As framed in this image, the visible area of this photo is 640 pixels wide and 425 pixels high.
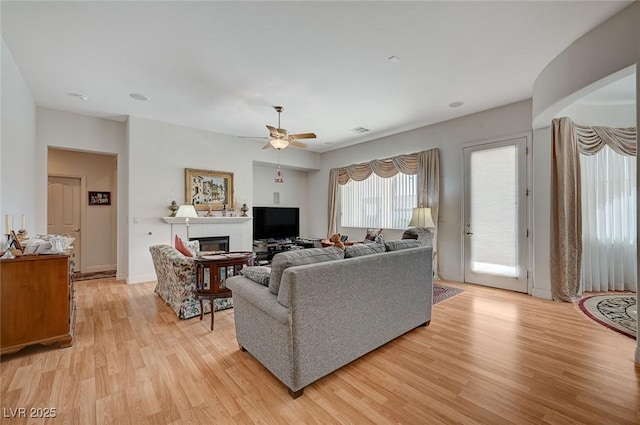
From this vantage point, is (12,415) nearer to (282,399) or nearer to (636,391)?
(282,399)

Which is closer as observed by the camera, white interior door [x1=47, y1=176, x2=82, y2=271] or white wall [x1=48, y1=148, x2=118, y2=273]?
white interior door [x1=47, y1=176, x2=82, y2=271]

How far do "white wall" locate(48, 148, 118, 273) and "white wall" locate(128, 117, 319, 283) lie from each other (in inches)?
55.3

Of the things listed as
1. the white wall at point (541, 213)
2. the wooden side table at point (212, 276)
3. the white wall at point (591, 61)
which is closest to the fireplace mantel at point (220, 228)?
the wooden side table at point (212, 276)

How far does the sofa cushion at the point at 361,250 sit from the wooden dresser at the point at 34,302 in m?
2.69

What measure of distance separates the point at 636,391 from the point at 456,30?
127 inches

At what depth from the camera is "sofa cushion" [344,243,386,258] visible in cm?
241

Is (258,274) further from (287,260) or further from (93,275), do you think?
(93,275)

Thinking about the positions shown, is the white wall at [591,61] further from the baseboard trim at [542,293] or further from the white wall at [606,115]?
the baseboard trim at [542,293]

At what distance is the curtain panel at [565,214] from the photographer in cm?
386

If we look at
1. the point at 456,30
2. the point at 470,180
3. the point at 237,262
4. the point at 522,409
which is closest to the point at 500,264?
the point at 470,180

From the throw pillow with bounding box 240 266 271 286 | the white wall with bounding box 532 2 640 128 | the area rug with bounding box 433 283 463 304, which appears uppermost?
the white wall with bounding box 532 2 640 128

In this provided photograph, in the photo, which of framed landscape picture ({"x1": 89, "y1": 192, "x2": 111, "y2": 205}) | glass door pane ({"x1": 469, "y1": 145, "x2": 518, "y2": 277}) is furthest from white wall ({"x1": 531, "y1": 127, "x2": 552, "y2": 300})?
framed landscape picture ({"x1": 89, "y1": 192, "x2": 111, "y2": 205})

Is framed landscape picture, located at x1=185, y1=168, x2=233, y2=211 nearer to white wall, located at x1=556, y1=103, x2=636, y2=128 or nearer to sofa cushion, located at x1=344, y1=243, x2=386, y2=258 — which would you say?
sofa cushion, located at x1=344, y1=243, x2=386, y2=258

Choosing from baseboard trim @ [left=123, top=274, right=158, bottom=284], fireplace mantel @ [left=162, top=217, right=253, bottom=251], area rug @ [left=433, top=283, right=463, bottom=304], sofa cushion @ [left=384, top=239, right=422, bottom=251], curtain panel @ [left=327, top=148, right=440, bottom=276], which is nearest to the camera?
sofa cushion @ [left=384, top=239, right=422, bottom=251]
